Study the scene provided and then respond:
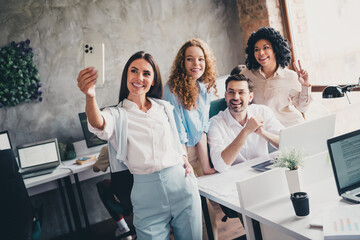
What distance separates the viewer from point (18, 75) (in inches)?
141

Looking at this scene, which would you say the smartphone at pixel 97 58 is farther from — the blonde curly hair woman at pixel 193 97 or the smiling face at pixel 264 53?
the smiling face at pixel 264 53

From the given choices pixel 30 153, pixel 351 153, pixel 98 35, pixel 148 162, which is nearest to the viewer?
pixel 351 153

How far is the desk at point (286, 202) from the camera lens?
4.87 feet

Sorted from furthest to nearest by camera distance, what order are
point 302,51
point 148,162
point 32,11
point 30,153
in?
point 302,51
point 32,11
point 30,153
point 148,162

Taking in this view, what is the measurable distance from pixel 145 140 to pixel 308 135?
918 millimetres

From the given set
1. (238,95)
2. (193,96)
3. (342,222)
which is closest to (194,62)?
(193,96)

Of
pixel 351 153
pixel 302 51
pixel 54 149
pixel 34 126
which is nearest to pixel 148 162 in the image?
pixel 351 153

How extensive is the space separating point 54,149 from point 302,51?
9.96 ft

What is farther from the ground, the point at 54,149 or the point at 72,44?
the point at 72,44

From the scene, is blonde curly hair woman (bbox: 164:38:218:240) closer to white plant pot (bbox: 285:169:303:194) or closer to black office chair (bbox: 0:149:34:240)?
white plant pot (bbox: 285:169:303:194)

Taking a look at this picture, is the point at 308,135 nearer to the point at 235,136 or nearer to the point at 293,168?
the point at 293,168

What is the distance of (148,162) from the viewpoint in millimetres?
1818

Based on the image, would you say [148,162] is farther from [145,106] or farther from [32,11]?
[32,11]

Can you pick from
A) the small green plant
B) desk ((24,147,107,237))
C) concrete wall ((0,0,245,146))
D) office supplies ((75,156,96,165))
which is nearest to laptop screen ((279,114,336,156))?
the small green plant
